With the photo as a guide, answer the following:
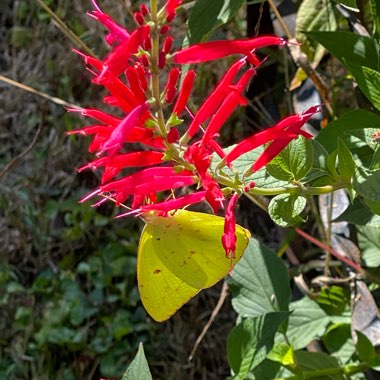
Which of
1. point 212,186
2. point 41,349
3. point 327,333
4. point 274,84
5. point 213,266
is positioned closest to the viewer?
point 212,186

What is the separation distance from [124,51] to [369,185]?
227 mm

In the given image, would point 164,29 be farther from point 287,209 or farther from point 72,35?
point 72,35

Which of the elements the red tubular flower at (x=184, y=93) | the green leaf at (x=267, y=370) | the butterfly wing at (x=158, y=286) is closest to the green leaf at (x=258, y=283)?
the green leaf at (x=267, y=370)

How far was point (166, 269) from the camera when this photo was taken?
2.56 ft

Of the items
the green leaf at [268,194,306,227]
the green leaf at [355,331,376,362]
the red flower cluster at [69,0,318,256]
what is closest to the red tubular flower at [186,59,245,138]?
the red flower cluster at [69,0,318,256]

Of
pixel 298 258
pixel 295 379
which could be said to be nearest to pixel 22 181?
pixel 298 258

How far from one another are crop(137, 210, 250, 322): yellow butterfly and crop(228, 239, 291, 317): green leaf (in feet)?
0.97

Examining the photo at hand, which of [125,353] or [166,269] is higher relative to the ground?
[166,269]

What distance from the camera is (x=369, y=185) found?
627 millimetres

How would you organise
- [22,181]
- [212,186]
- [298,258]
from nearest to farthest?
[212,186]
[298,258]
[22,181]

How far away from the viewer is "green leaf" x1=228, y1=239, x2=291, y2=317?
1055 mm

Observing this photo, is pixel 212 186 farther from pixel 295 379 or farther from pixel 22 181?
pixel 22 181

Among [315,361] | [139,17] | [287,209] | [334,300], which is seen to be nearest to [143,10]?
[139,17]

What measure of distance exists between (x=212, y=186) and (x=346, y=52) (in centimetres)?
32
